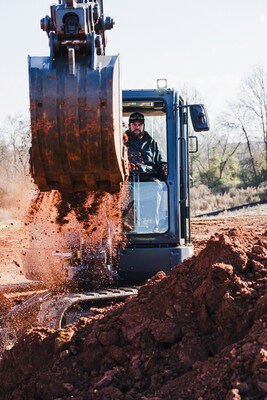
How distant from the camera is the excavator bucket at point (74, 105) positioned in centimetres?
424

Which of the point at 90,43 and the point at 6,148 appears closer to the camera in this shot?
the point at 90,43

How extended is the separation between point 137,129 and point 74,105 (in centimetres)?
238

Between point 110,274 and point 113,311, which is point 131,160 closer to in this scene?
point 110,274

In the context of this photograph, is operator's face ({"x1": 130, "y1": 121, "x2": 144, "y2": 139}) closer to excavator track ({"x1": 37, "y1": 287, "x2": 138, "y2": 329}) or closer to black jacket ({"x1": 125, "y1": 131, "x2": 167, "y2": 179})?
black jacket ({"x1": 125, "y1": 131, "x2": 167, "y2": 179})

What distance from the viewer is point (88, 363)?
3.85 meters

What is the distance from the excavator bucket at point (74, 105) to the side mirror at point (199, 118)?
1731 mm

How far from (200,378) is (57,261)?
2.90 meters

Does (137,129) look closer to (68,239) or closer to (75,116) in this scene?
(68,239)

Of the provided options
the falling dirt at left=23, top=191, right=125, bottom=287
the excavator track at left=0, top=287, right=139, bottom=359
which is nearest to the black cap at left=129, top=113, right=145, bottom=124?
the falling dirt at left=23, top=191, right=125, bottom=287

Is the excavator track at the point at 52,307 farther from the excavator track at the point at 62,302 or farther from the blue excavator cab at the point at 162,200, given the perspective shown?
the blue excavator cab at the point at 162,200

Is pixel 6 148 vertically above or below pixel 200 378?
above

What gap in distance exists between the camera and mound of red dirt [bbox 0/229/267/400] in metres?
3.21

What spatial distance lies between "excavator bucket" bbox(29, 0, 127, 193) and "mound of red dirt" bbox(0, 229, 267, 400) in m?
1.19

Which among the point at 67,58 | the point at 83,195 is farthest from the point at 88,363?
the point at 67,58
